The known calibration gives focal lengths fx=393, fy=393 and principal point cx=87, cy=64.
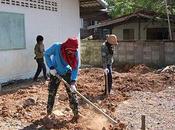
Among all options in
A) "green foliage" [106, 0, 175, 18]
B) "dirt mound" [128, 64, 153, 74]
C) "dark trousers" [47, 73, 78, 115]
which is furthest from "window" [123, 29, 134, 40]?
"dark trousers" [47, 73, 78, 115]

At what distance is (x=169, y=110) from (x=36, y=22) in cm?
630

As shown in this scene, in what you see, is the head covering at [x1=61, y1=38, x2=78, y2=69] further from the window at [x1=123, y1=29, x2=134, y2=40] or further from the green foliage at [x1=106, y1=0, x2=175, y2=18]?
the window at [x1=123, y1=29, x2=134, y2=40]

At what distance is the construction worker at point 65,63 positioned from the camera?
7.66m

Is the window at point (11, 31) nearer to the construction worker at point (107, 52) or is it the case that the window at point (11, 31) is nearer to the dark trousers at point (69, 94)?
the construction worker at point (107, 52)

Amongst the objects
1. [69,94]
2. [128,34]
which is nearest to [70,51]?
[69,94]

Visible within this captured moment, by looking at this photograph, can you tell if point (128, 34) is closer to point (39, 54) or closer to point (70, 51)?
point (39, 54)

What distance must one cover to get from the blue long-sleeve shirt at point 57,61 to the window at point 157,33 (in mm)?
16016

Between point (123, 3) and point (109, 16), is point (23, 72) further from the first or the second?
point (109, 16)

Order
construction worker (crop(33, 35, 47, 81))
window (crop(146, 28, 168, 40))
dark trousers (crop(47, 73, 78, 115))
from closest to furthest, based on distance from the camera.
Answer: dark trousers (crop(47, 73, 78, 115))
construction worker (crop(33, 35, 47, 81))
window (crop(146, 28, 168, 40))

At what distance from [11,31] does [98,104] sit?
168 inches

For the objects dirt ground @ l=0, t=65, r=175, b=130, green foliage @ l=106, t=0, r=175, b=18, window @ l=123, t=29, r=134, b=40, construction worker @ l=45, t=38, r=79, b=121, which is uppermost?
green foliage @ l=106, t=0, r=175, b=18

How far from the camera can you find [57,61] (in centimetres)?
784

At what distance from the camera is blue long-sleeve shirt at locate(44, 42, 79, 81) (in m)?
7.76

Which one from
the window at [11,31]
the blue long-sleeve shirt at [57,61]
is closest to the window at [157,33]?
the window at [11,31]
